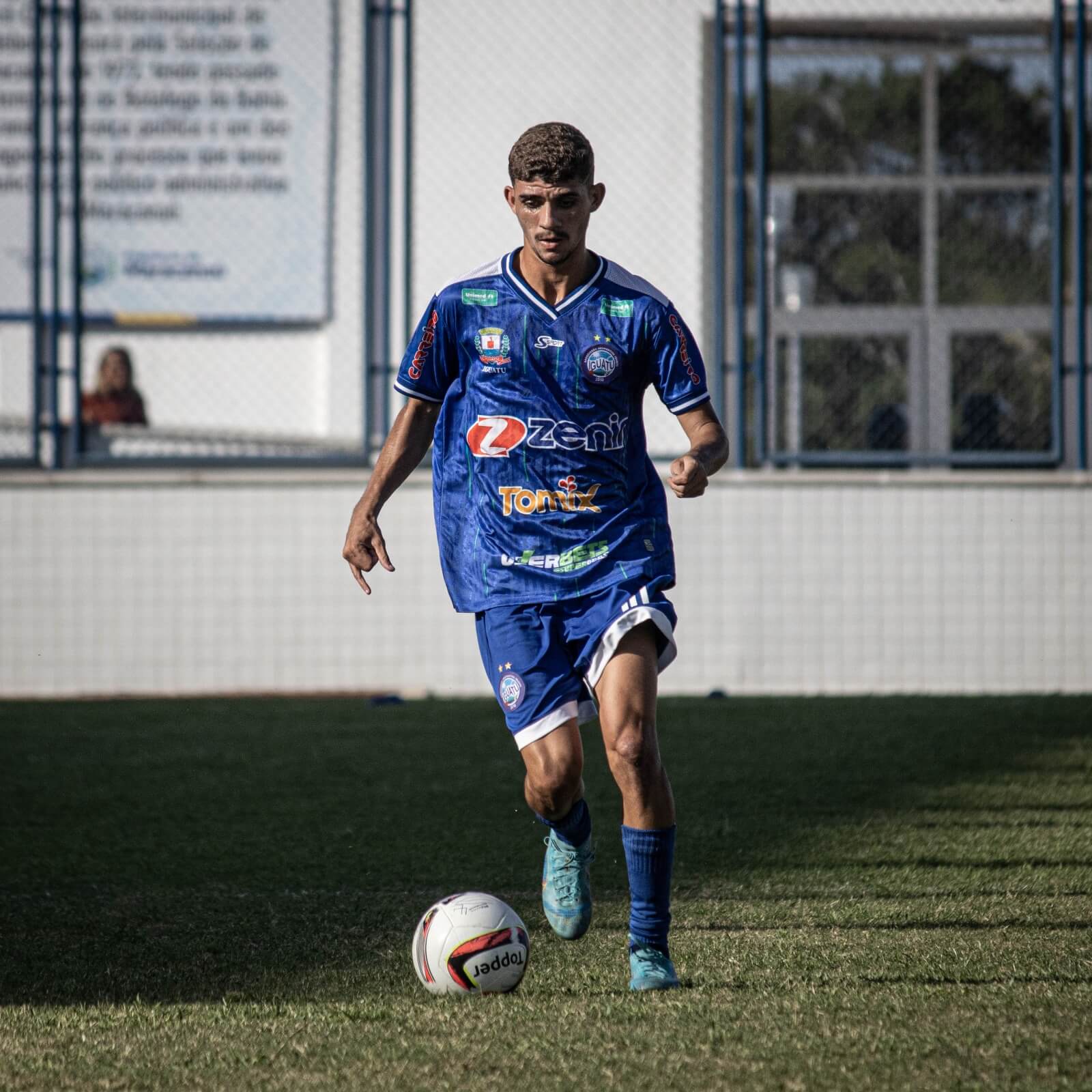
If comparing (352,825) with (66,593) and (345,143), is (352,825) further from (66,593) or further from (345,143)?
(345,143)

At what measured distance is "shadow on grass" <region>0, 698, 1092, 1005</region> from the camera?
398cm

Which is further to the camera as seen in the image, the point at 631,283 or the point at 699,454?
the point at 631,283

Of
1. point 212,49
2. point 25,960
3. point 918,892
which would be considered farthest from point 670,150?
point 25,960

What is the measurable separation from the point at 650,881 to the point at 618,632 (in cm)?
54

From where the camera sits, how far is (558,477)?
376 cm

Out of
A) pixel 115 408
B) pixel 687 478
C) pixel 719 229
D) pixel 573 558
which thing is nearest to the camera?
pixel 687 478

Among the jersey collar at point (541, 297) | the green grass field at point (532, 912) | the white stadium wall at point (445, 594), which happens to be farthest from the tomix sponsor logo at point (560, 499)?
the white stadium wall at point (445, 594)

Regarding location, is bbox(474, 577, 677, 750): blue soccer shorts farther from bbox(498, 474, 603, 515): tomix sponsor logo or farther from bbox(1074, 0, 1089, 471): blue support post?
bbox(1074, 0, 1089, 471): blue support post

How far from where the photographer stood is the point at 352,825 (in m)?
5.76

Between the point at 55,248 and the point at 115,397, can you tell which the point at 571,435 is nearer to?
the point at 55,248

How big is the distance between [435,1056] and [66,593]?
7342 mm

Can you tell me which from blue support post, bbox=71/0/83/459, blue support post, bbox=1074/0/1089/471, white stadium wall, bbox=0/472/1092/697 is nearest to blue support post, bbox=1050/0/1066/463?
blue support post, bbox=1074/0/1089/471

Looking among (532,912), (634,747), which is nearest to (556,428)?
(634,747)

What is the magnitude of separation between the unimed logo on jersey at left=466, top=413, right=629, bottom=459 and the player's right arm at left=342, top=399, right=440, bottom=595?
7.6 inches
